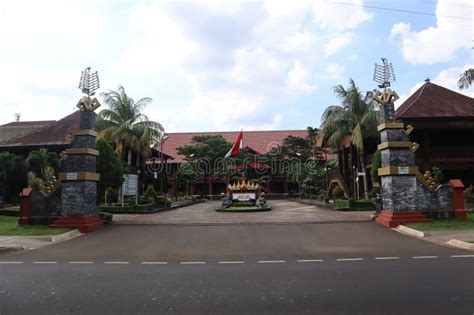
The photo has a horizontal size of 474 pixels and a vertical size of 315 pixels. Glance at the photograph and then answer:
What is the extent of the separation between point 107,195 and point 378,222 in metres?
19.4

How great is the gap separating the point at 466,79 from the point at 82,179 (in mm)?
17637

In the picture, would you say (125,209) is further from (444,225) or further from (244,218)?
(444,225)

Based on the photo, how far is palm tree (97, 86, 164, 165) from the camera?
2978cm

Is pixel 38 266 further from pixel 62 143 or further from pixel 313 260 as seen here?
pixel 62 143

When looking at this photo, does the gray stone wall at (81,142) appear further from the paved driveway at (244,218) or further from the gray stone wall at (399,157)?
the gray stone wall at (399,157)

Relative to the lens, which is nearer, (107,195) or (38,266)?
(38,266)

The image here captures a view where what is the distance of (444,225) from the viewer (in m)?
14.8

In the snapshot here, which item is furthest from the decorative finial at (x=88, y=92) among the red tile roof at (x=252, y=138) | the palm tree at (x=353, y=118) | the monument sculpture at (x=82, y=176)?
the red tile roof at (x=252, y=138)

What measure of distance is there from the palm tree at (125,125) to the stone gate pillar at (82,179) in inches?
491

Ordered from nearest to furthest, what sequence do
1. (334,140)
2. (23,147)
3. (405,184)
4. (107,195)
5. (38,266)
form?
(38,266), (405,184), (107,195), (334,140), (23,147)

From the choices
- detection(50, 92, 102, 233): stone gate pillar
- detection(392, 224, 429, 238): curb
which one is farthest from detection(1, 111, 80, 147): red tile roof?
detection(392, 224, 429, 238): curb

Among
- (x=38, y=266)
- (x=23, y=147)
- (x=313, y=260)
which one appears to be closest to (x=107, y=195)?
(x=23, y=147)

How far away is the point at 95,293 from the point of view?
631 centimetres

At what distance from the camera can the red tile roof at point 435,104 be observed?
93.9ft
